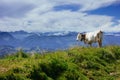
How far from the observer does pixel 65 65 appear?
64.4 feet

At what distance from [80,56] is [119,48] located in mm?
5560

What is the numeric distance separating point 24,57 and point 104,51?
5990 millimetres

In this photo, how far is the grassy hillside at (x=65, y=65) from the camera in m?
17.4

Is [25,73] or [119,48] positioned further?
[119,48]

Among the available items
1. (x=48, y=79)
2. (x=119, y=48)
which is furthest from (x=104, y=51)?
(x=48, y=79)

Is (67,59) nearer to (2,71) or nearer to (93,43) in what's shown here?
(2,71)

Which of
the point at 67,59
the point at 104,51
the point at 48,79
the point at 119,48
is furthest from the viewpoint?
the point at 119,48

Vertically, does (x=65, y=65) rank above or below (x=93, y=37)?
below

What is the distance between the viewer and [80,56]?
891 inches

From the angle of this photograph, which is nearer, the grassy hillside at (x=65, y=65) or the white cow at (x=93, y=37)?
the grassy hillside at (x=65, y=65)

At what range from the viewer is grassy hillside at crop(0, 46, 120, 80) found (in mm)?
17391

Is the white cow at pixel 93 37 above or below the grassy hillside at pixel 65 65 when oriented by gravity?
above

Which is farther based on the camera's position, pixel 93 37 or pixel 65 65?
pixel 93 37

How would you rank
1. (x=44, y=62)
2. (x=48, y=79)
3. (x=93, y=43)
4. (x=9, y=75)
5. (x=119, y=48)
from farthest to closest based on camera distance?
(x=93, y=43) < (x=119, y=48) < (x=44, y=62) < (x=48, y=79) < (x=9, y=75)
